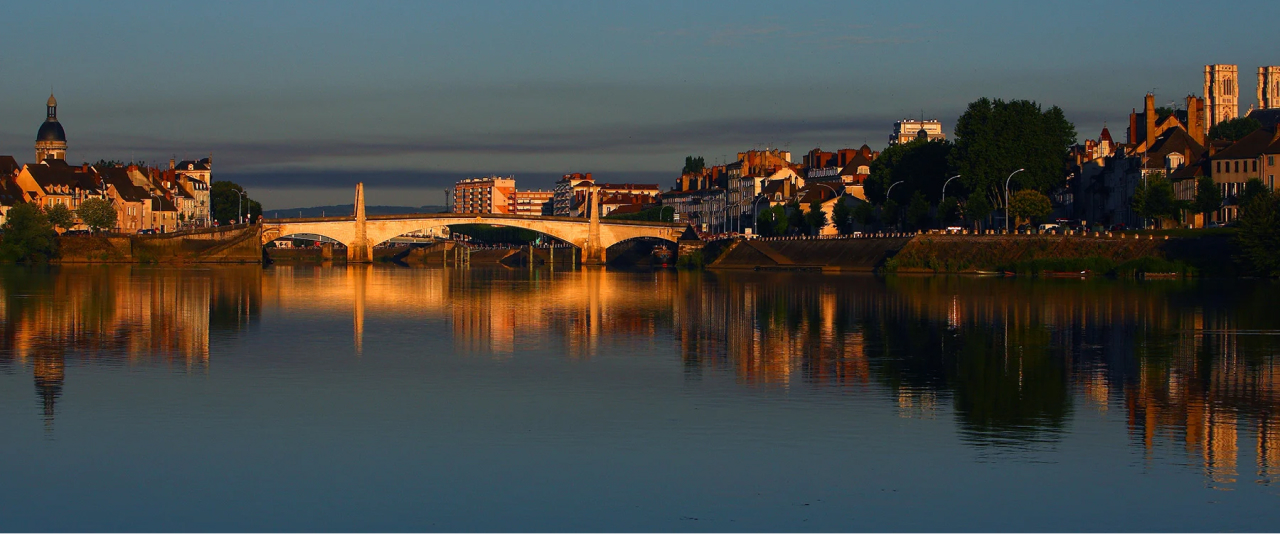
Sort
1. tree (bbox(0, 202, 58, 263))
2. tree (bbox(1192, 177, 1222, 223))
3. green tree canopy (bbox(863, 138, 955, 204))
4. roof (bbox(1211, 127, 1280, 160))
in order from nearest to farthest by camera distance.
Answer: tree (bbox(1192, 177, 1222, 223)), roof (bbox(1211, 127, 1280, 160)), tree (bbox(0, 202, 58, 263)), green tree canopy (bbox(863, 138, 955, 204))

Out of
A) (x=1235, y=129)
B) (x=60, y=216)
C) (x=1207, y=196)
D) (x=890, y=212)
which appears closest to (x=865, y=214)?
(x=890, y=212)

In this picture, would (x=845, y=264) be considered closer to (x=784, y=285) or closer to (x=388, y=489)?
(x=784, y=285)

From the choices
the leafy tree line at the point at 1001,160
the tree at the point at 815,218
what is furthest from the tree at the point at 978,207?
the tree at the point at 815,218

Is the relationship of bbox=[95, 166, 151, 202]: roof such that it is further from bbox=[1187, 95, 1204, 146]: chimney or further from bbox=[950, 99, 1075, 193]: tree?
bbox=[1187, 95, 1204, 146]: chimney

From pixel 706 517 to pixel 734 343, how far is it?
75.4 feet

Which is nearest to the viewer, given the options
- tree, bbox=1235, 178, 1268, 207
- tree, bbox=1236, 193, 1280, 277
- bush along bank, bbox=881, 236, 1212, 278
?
tree, bbox=1236, 193, 1280, 277

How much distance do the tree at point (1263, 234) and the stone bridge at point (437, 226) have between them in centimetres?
9734

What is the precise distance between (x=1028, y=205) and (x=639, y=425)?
9424 centimetres

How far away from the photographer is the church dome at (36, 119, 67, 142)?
190500 mm

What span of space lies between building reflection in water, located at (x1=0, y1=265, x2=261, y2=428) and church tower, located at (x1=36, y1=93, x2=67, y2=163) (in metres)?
120

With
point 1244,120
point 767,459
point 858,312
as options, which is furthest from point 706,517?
point 1244,120

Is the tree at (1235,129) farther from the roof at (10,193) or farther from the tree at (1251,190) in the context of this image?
the roof at (10,193)

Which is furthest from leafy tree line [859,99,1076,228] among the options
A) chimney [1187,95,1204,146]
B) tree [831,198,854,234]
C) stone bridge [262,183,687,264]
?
stone bridge [262,183,687,264]

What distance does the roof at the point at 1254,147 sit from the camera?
102 m
